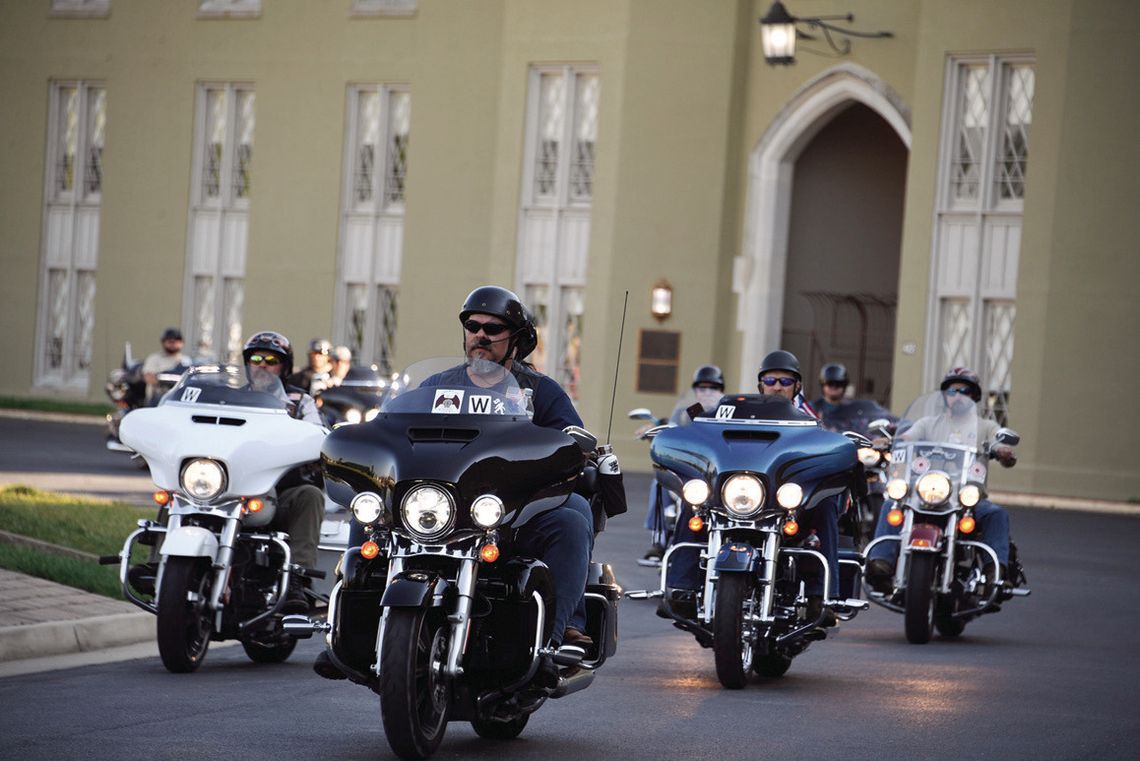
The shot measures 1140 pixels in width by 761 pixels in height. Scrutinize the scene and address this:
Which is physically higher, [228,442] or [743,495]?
[228,442]

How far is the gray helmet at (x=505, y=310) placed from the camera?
7828 millimetres

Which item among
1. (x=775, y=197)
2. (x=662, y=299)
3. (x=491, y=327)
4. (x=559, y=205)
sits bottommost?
(x=491, y=327)

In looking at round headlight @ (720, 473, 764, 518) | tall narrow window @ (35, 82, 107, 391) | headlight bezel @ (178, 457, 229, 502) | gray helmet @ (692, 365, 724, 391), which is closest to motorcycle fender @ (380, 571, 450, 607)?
headlight bezel @ (178, 457, 229, 502)

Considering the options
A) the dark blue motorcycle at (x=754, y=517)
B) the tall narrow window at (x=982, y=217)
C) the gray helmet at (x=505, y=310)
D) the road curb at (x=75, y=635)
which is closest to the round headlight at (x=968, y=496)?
the dark blue motorcycle at (x=754, y=517)

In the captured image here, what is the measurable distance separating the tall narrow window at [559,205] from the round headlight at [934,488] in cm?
2221

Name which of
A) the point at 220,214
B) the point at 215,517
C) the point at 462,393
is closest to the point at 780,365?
the point at 215,517

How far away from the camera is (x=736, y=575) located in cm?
969

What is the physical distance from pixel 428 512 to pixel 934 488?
251 inches

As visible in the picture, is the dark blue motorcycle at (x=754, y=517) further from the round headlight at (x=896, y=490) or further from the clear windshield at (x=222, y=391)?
the round headlight at (x=896, y=490)

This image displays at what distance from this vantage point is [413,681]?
6645mm

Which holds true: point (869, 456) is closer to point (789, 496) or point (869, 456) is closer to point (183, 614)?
point (789, 496)

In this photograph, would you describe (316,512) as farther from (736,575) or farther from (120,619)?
(736,575)

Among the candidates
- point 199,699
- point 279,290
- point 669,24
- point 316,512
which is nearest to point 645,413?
point 316,512

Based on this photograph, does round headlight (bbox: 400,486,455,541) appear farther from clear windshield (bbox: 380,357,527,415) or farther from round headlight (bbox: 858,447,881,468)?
round headlight (bbox: 858,447,881,468)
